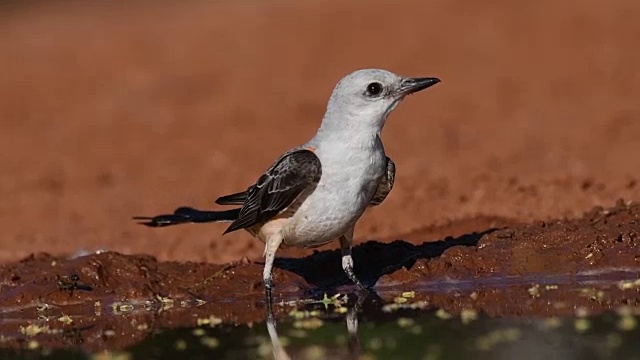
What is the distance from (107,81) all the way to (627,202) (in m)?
11.4

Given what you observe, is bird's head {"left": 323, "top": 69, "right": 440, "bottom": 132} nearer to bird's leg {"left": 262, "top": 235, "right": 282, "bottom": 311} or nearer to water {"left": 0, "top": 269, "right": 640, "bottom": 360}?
bird's leg {"left": 262, "top": 235, "right": 282, "bottom": 311}

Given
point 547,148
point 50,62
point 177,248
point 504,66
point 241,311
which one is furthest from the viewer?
point 50,62

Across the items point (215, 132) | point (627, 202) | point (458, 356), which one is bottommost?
point (458, 356)

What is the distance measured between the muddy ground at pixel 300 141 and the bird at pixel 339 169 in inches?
27.4

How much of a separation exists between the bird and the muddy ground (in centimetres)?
70

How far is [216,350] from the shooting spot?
7152 mm

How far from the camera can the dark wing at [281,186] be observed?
26.1ft

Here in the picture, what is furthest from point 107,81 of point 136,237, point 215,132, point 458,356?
point 458,356

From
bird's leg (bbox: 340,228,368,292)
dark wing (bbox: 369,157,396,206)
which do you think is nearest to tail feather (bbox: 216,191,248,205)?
bird's leg (bbox: 340,228,368,292)

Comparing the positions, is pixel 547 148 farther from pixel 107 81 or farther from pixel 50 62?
pixel 50 62

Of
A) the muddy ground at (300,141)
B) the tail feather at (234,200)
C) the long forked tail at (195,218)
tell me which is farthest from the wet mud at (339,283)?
the tail feather at (234,200)

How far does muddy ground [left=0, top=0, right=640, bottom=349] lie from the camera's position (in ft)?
29.2

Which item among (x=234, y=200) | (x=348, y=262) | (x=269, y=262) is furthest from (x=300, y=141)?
(x=269, y=262)

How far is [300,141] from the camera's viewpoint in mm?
14492
